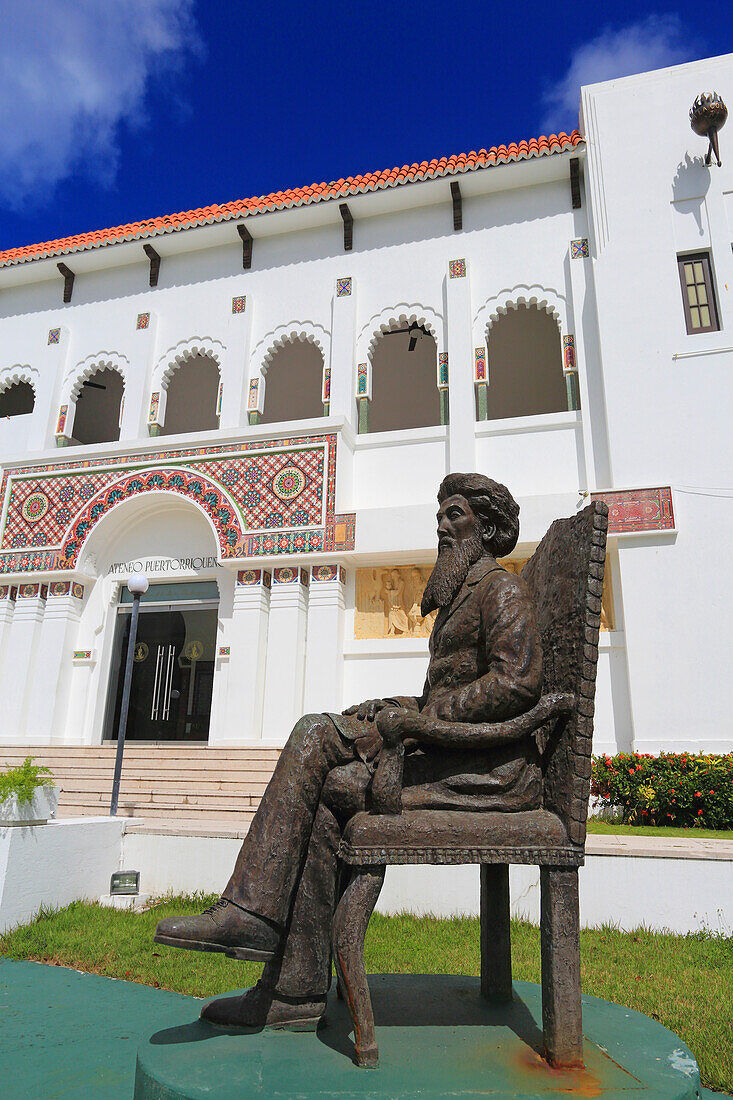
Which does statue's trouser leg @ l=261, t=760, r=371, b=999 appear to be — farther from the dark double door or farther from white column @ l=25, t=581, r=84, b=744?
white column @ l=25, t=581, r=84, b=744

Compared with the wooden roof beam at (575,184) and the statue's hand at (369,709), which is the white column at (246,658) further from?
the statue's hand at (369,709)

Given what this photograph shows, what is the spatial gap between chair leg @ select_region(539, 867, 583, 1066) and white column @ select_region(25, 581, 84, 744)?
36.3 ft

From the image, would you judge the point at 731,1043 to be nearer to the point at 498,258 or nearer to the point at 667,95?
the point at 498,258

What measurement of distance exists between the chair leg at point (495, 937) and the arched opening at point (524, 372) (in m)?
14.1

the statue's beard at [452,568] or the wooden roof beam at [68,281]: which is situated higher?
the wooden roof beam at [68,281]

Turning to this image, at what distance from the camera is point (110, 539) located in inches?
519

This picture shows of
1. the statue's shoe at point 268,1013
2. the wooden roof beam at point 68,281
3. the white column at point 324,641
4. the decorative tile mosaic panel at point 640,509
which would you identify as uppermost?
the wooden roof beam at point 68,281

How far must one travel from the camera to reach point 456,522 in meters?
3.08

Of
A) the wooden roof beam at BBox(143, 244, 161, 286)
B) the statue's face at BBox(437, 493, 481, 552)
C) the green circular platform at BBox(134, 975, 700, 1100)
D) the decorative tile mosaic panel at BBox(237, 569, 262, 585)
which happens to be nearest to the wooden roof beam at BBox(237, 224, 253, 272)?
the wooden roof beam at BBox(143, 244, 161, 286)

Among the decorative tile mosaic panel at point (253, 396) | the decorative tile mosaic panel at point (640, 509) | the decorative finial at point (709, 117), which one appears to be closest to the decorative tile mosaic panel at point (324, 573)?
the decorative tile mosaic panel at point (253, 396)

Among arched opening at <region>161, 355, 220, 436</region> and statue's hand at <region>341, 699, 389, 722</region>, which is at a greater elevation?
arched opening at <region>161, 355, 220, 436</region>

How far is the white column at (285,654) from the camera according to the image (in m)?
10.9

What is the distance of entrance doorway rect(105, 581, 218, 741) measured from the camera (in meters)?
12.7

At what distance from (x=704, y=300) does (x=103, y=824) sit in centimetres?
1050
